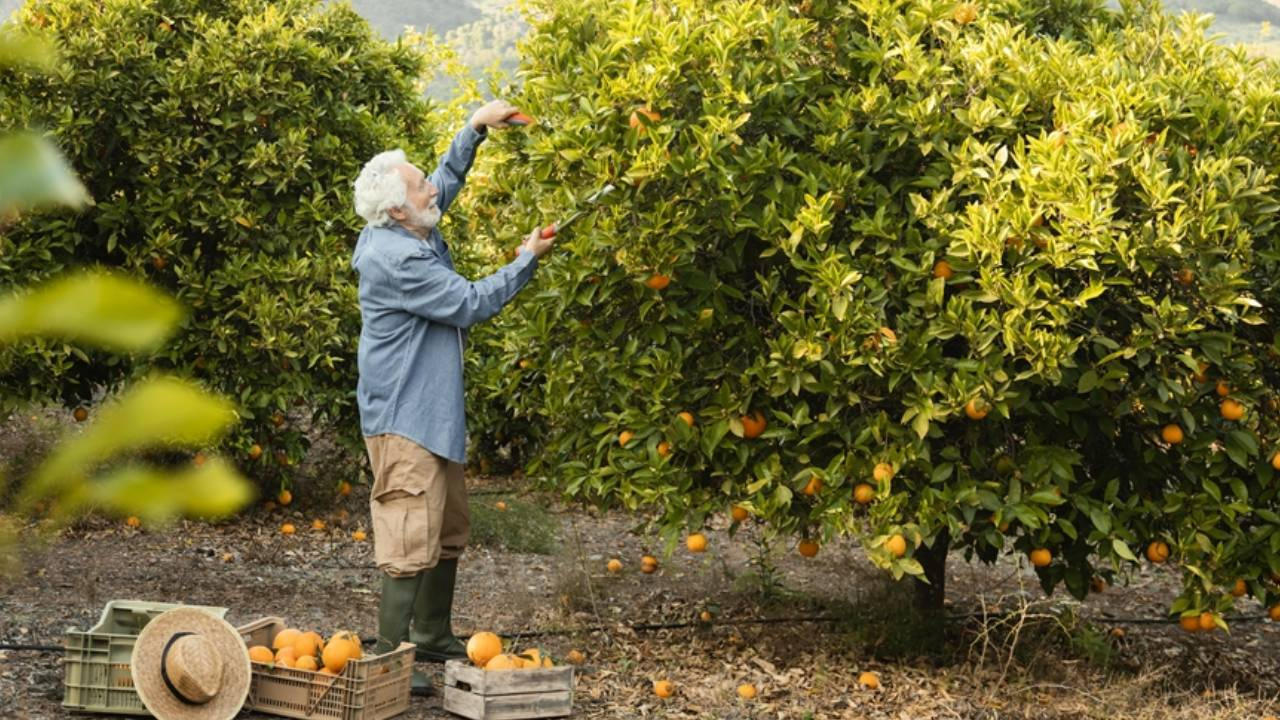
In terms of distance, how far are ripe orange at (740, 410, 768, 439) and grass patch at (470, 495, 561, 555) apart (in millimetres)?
2778

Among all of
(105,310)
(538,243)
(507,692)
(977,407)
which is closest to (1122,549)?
(977,407)

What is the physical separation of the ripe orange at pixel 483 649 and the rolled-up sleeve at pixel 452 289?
42.0 inches

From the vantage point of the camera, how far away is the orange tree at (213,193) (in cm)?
696

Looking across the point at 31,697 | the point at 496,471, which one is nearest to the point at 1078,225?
the point at 31,697

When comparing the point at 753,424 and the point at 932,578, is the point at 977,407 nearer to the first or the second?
the point at 753,424

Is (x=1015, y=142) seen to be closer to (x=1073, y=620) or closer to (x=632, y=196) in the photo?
(x=632, y=196)

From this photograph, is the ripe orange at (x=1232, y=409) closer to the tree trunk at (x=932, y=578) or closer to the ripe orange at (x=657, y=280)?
the tree trunk at (x=932, y=578)

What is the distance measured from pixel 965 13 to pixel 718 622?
2632 mm

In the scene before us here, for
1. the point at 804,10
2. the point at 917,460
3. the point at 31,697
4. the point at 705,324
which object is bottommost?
the point at 31,697

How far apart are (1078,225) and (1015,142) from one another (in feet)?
2.02

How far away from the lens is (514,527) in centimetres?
773

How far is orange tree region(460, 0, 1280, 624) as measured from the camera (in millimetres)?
4434

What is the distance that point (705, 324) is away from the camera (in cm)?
→ 475

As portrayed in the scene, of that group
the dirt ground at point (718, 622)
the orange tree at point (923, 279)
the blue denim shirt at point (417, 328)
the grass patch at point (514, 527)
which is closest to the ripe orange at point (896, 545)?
the orange tree at point (923, 279)
